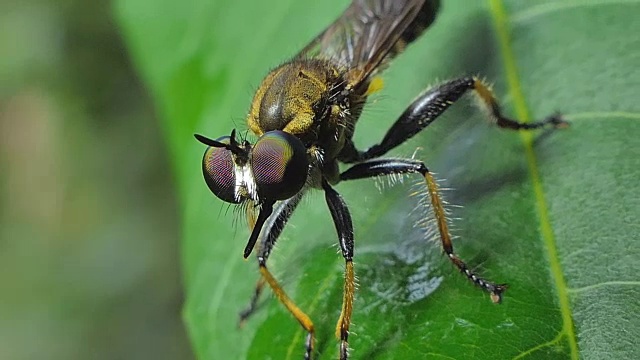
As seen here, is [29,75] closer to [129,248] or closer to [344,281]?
[129,248]

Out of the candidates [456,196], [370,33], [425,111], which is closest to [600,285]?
[456,196]

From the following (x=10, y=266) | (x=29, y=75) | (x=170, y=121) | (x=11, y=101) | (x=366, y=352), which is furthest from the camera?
(x=11, y=101)


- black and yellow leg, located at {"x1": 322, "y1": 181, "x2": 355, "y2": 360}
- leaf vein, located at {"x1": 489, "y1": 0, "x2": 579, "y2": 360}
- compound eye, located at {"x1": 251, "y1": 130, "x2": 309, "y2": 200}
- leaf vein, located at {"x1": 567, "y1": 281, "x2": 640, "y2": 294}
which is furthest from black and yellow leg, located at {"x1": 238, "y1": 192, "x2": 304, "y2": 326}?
leaf vein, located at {"x1": 567, "y1": 281, "x2": 640, "y2": 294}

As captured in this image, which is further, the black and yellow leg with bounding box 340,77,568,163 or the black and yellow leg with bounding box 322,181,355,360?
the black and yellow leg with bounding box 340,77,568,163

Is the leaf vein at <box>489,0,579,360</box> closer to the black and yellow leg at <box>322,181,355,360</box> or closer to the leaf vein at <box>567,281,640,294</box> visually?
the leaf vein at <box>567,281,640,294</box>

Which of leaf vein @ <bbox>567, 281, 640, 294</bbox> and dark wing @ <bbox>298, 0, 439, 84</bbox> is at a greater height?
dark wing @ <bbox>298, 0, 439, 84</bbox>

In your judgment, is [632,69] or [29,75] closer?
[632,69]

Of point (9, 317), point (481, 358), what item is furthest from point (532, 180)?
point (9, 317)

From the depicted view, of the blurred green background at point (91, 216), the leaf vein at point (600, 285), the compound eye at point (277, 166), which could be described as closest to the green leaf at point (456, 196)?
the leaf vein at point (600, 285)
